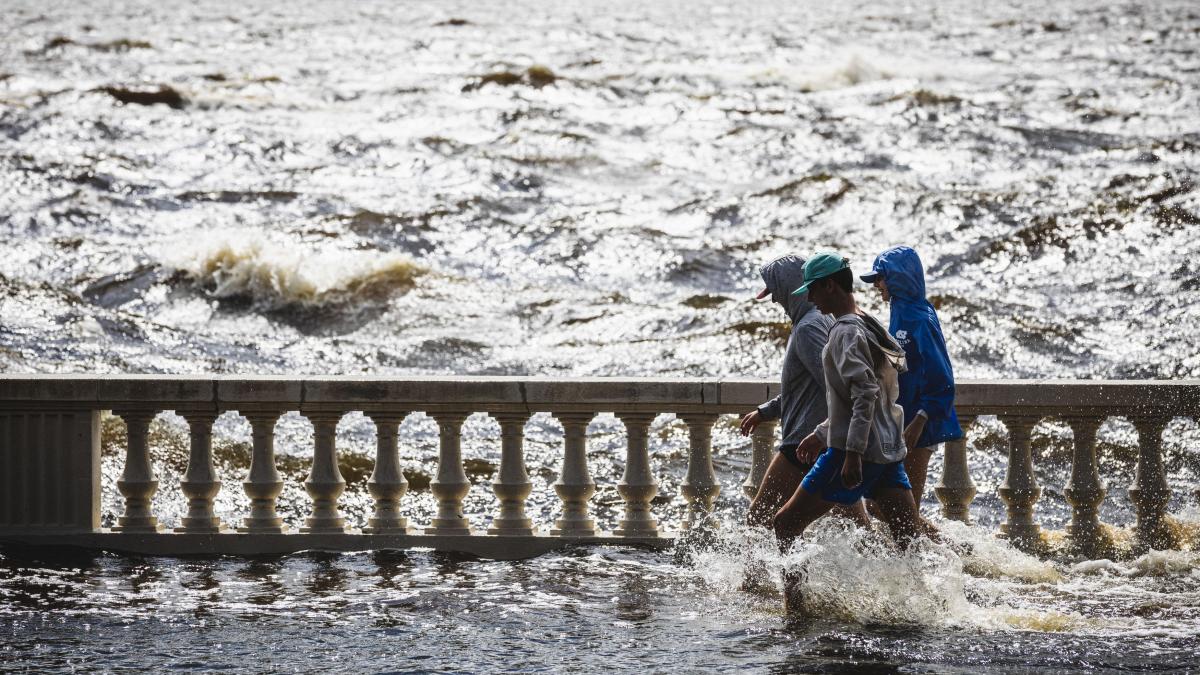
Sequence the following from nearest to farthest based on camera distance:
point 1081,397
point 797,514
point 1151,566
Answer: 1. point 797,514
2. point 1151,566
3. point 1081,397

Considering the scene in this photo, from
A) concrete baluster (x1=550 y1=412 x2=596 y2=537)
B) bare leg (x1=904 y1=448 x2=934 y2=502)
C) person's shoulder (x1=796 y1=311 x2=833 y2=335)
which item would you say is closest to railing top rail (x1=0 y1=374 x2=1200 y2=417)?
concrete baluster (x1=550 y1=412 x2=596 y2=537)

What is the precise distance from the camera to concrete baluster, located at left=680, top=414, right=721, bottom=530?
7578mm

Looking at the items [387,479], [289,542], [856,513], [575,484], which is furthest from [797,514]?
[289,542]

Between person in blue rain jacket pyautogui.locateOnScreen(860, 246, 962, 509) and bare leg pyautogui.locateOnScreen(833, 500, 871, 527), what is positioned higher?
person in blue rain jacket pyautogui.locateOnScreen(860, 246, 962, 509)

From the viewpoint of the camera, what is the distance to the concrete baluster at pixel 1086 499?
7.51 metres

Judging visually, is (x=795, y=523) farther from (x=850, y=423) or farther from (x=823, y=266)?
(x=823, y=266)

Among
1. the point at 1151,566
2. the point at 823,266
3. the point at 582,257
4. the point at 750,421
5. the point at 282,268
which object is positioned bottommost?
the point at 1151,566

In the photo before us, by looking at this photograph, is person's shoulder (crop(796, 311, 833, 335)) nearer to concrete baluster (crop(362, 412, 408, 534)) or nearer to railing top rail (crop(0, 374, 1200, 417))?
railing top rail (crop(0, 374, 1200, 417))

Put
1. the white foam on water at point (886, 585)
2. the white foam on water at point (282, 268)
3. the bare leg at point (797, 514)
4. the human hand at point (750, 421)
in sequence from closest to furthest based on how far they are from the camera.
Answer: the bare leg at point (797, 514) < the white foam on water at point (886, 585) < the human hand at point (750, 421) < the white foam on water at point (282, 268)

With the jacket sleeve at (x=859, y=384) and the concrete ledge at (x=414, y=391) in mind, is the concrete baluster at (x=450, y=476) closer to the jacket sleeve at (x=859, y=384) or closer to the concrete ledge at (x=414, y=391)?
the concrete ledge at (x=414, y=391)

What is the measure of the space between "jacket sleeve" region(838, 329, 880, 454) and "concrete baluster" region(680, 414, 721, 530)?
1.99 meters

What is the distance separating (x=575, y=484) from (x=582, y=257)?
15.5m

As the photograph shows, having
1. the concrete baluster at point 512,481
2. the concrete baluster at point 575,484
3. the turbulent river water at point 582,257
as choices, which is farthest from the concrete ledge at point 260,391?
the concrete baluster at point 575,484

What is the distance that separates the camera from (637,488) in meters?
7.68
